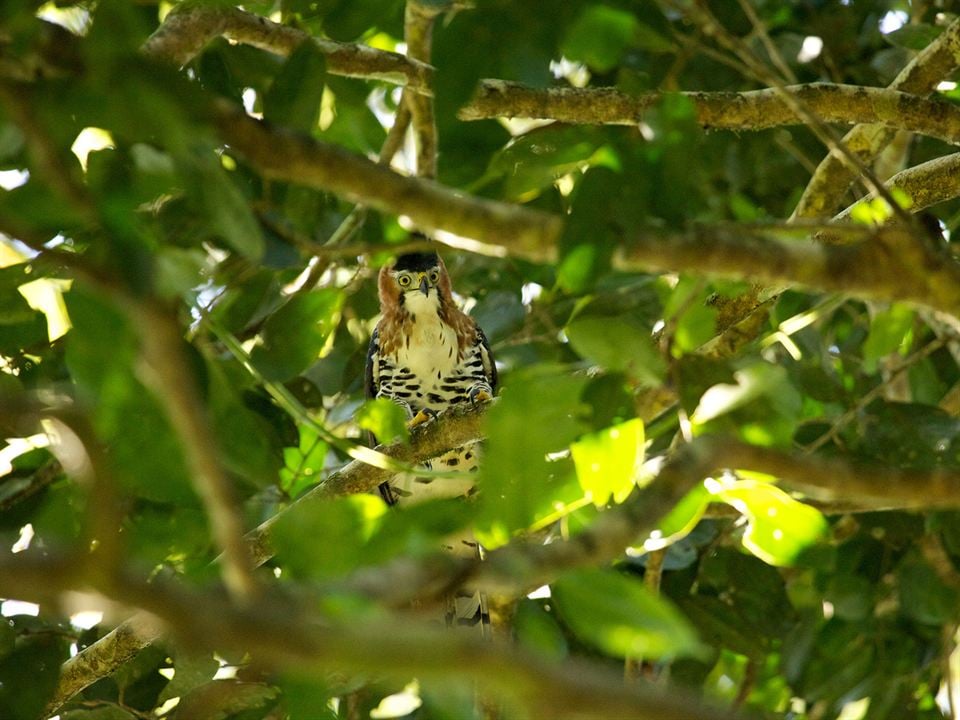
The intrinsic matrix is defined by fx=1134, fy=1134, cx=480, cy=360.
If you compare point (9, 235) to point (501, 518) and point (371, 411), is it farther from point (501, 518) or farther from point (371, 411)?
point (371, 411)

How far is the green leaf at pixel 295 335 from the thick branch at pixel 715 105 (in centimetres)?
69

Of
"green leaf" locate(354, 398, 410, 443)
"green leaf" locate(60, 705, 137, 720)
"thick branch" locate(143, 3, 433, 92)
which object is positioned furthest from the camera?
"green leaf" locate(60, 705, 137, 720)

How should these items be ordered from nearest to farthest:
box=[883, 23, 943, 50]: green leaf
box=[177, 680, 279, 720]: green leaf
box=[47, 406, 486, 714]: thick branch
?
box=[177, 680, 279, 720]: green leaf, box=[47, 406, 486, 714]: thick branch, box=[883, 23, 943, 50]: green leaf

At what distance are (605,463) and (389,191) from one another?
508mm

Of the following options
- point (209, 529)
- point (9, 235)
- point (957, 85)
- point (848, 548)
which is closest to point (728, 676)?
point (848, 548)

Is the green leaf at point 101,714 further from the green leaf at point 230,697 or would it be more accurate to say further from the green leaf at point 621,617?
the green leaf at point 621,617

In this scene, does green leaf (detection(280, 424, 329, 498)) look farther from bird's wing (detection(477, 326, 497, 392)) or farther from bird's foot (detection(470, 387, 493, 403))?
bird's wing (detection(477, 326, 497, 392))

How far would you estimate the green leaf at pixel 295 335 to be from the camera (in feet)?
7.80

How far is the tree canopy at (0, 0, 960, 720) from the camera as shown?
1126mm

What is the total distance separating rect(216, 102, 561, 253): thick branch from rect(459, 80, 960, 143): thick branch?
1.26m

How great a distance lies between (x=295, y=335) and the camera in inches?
94.6

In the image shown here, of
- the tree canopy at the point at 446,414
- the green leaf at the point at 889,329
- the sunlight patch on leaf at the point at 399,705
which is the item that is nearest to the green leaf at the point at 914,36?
the tree canopy at the point at 446,414

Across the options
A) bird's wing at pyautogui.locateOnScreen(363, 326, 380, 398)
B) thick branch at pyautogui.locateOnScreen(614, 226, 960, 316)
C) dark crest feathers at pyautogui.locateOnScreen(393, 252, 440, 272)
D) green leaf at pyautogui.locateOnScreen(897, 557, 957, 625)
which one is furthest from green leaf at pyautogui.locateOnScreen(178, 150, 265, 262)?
dark crest feathers at pyautogui.locateOnScreen(393, 252, 440, 272)

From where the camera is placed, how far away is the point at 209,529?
2.36 m
